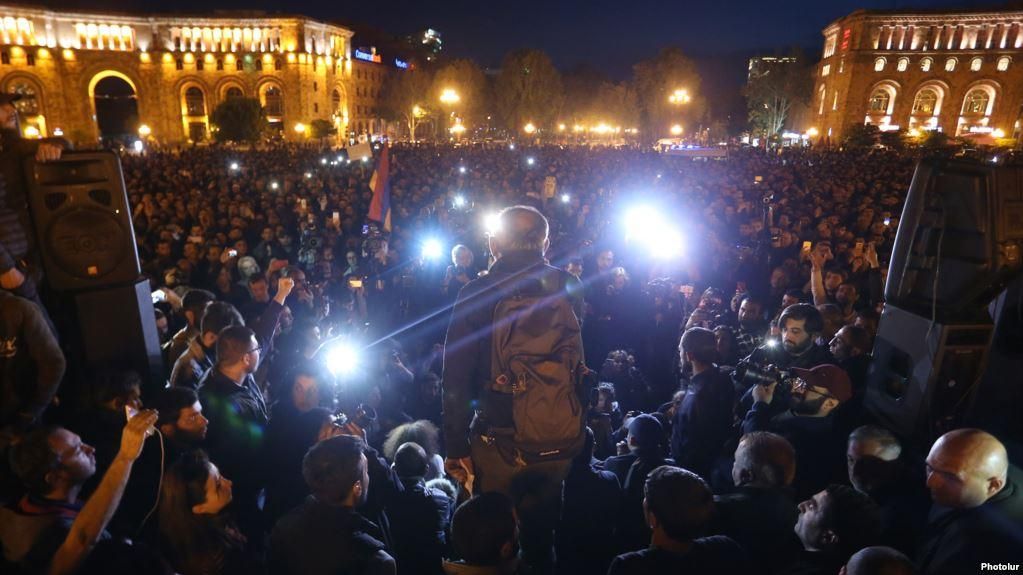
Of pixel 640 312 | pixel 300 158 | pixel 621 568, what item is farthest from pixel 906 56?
pixel 621 568

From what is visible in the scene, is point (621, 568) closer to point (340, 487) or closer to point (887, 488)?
point (340, 487)

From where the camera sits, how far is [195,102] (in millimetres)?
66438

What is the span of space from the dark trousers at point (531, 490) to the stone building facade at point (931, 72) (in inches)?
2799

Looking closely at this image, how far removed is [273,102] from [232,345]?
72457 mm

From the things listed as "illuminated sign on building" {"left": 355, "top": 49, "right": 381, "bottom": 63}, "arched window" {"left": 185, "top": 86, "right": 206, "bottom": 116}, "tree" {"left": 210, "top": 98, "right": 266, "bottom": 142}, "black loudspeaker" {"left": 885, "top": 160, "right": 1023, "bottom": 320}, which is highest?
"illuminated sign on building" {"left": 355, "top": 49, "right": 381, "bottom": 63}

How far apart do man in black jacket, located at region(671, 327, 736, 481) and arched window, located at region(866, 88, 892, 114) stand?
74571mm

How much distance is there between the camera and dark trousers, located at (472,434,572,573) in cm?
303

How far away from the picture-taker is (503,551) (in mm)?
2428

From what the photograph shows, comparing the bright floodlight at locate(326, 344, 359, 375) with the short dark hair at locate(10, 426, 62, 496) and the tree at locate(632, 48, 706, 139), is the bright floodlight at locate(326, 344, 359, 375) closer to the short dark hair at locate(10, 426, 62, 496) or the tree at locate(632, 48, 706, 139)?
the short dark hair at locate(10, 426, 62, 496)

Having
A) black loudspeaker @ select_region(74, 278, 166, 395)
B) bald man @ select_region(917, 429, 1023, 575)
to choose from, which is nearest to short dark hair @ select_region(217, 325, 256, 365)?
black loudspeaker @ select_region(74, 278, 166, 395)

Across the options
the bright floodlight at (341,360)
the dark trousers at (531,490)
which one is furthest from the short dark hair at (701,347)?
the bright floodlight at (341,360)

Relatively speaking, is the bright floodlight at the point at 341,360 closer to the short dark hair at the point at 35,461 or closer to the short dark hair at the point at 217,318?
the short dark hair at the point at 217,318

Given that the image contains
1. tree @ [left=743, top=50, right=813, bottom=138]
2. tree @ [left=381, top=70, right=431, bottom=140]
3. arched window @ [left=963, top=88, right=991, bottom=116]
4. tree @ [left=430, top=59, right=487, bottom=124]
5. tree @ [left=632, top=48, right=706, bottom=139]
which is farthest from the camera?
tree @ [left=381, top=70, right=431, bottom=140]

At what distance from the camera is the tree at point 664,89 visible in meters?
65.4
